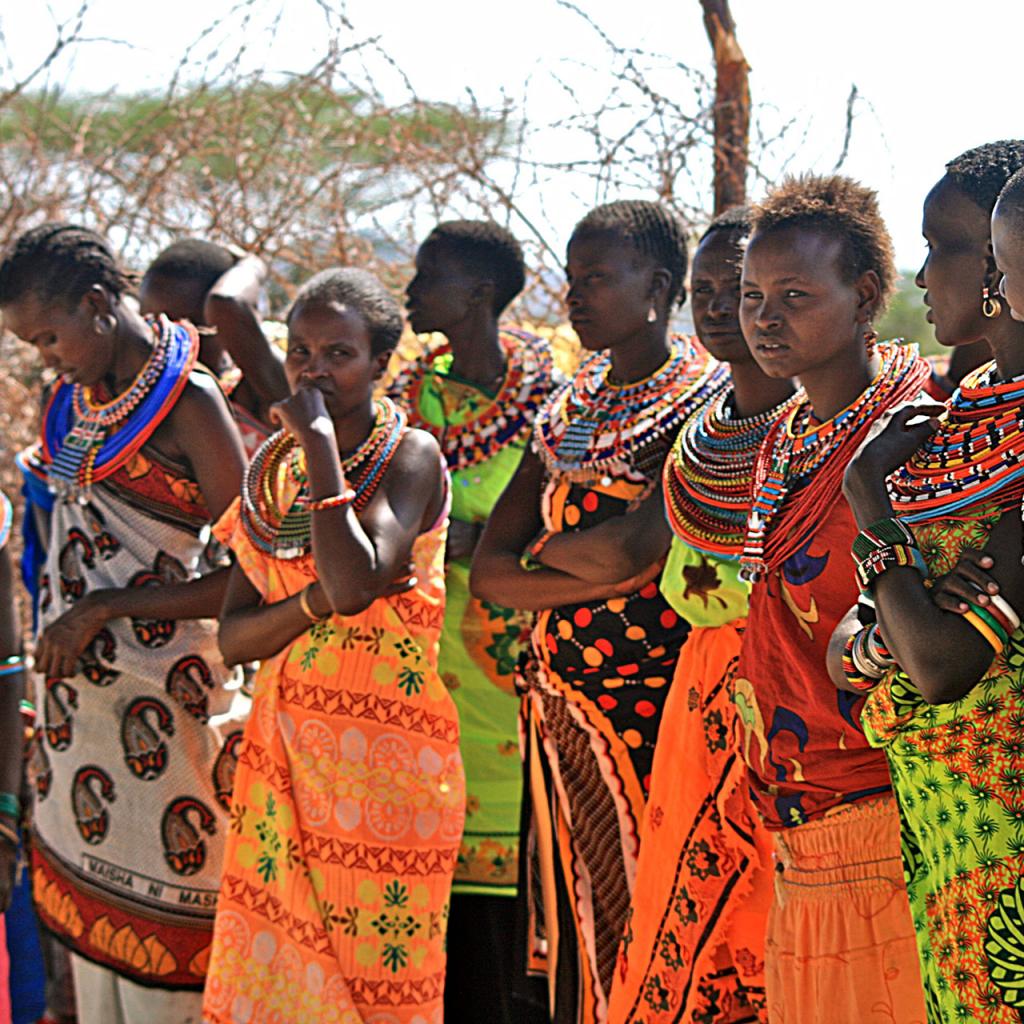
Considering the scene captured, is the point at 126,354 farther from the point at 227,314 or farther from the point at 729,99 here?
the point at 729,99

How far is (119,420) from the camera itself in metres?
4.46

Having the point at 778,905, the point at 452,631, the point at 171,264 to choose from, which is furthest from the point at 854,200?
the point at 171,264

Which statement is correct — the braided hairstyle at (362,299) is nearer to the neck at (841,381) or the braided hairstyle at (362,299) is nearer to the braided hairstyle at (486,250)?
the braided hairstyle at (486,250)

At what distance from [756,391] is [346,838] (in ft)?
4.98

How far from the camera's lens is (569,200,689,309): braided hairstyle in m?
4.17

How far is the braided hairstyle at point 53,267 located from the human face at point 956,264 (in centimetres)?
258

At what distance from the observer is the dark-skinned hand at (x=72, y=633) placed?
437cm

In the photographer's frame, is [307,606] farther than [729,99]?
No

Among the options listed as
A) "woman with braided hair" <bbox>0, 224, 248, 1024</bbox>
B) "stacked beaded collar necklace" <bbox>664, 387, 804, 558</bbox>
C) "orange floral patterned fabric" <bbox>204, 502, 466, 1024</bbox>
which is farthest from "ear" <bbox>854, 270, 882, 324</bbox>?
"woman with braided hair" <bbox>0, 224, 248, 1024</bbox>

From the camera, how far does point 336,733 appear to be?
392 centimetres

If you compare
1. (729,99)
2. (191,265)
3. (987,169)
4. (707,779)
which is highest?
(729,99)

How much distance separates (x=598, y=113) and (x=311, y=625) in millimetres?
2614

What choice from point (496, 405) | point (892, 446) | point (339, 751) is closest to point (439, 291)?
point (496, 405)

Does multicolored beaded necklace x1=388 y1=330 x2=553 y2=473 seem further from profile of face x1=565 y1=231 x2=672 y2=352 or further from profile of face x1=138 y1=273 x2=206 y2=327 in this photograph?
profile of face x1=138 y1=273 x2=206 y2=327
